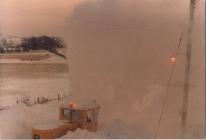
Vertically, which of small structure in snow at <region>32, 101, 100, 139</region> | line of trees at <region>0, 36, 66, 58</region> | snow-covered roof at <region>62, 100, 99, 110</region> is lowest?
small structure in snow at <region>32, 101, 100, 139</region>

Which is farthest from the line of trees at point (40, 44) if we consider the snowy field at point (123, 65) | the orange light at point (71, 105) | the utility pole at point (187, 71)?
the utility pole at point (187, 71)

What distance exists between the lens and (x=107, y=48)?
1.34 m

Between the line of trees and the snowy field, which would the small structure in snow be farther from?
the line of trees

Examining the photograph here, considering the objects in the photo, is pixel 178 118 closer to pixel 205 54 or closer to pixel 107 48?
pixel 205 54

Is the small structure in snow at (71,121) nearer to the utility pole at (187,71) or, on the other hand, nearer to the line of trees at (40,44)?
the line of trees at (40,44)

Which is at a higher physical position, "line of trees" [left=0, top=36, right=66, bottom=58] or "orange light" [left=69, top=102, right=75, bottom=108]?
"line of trees" [left=0, top=36, right=66, bottom=58]

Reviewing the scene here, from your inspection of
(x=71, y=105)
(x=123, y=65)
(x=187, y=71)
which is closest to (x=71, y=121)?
(x=71, y=105)

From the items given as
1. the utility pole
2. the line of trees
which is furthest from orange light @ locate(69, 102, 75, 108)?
the utility pole

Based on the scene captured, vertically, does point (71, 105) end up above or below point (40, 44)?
below

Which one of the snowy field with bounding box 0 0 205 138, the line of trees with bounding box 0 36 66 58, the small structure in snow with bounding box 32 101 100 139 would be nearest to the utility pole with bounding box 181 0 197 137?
the snowy field with bounding box 0 0 205 138

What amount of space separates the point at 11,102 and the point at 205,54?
72cm

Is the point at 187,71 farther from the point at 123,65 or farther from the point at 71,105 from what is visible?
the point at 71,105

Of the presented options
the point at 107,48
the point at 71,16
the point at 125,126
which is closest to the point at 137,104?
the point at 125,126

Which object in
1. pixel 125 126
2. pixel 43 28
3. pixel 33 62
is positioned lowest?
pixel 125 126
